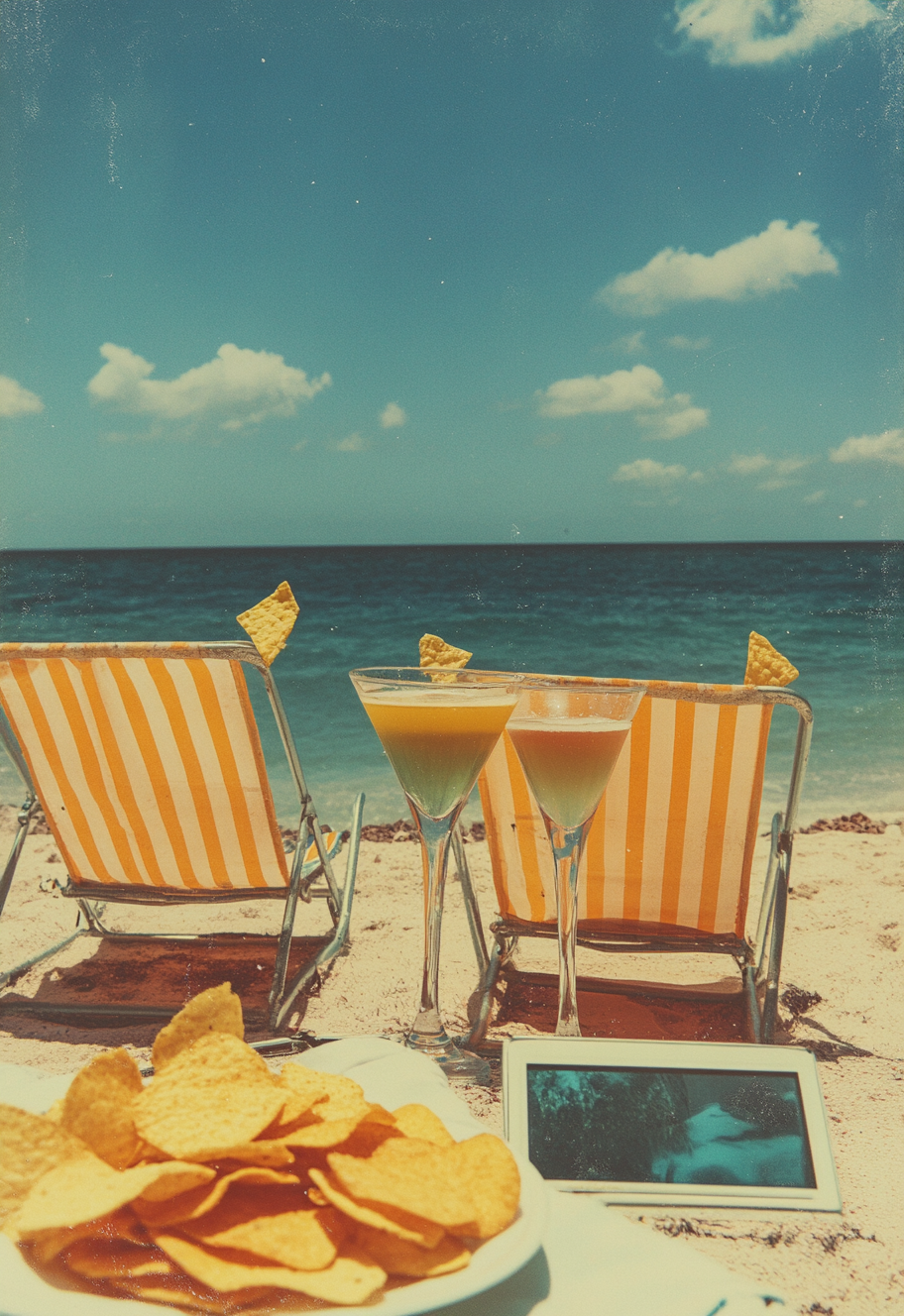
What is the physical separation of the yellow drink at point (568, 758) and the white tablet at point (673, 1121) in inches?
17.2

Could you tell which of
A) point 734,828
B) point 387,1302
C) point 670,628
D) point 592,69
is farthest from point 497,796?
point 670,628

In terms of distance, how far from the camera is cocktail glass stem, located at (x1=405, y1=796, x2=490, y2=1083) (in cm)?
151

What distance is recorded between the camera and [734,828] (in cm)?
246

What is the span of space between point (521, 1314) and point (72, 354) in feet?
106

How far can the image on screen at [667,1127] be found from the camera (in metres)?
1.05

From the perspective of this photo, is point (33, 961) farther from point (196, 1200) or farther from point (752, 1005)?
point (196, 1200)

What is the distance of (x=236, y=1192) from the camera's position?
29.9 inches

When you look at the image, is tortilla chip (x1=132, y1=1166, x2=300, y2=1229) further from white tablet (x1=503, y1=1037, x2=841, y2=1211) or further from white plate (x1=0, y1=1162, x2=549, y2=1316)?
white tablet (x1=503, y1=1037, x2=841, y2=1211)

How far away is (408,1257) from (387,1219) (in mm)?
38

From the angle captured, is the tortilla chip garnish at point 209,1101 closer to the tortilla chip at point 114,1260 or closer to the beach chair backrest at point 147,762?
the tortilla chip at point 114,1260

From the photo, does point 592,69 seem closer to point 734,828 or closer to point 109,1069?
point 734,828

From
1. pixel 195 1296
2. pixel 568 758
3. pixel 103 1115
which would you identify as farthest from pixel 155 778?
pixel 195 1296

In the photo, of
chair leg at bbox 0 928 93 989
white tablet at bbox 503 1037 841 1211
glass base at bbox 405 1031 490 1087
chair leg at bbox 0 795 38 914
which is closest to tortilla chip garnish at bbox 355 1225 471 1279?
white tablet at bbox 503 1037 841 1211

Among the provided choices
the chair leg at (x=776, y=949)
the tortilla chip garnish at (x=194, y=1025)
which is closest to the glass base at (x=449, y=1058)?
the tortilla chip garnish at (x=194, y=1025)
